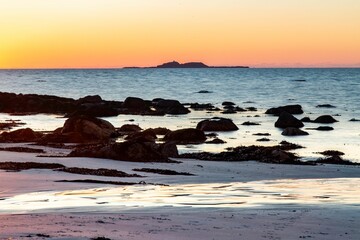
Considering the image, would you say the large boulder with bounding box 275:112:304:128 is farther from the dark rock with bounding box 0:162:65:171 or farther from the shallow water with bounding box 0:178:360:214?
the shallow water with bounding box 0:178:360:214

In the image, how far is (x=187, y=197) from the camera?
18.8 metres

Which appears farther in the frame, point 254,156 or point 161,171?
point 254,156

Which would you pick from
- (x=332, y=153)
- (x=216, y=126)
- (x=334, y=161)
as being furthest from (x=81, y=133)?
(x=334, y=161)

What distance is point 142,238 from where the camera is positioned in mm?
12469

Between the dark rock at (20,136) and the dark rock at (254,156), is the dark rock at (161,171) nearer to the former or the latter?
the dark rock at (254,156)

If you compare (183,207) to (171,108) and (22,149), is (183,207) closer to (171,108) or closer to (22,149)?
(22,149)

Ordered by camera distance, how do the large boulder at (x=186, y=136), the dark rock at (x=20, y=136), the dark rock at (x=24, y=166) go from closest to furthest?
the dark rock at (x=24, y=166)
the dark rock at (x=20, y=136)
the large boulder at (x=186, y=136)

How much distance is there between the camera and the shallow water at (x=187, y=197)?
55.0 feet

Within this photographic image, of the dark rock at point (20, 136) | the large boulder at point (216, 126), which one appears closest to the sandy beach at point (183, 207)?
the dark rock at point (20, 136)

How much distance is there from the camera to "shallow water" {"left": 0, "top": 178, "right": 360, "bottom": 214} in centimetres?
1675

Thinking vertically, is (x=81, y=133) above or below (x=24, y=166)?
above

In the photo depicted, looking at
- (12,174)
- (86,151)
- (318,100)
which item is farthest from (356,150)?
(318,100)

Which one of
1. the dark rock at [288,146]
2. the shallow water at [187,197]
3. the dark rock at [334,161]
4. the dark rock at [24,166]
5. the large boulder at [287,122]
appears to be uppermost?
the large boulder at [287,122]

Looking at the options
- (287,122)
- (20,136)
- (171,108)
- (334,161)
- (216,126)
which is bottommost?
(334,161)
